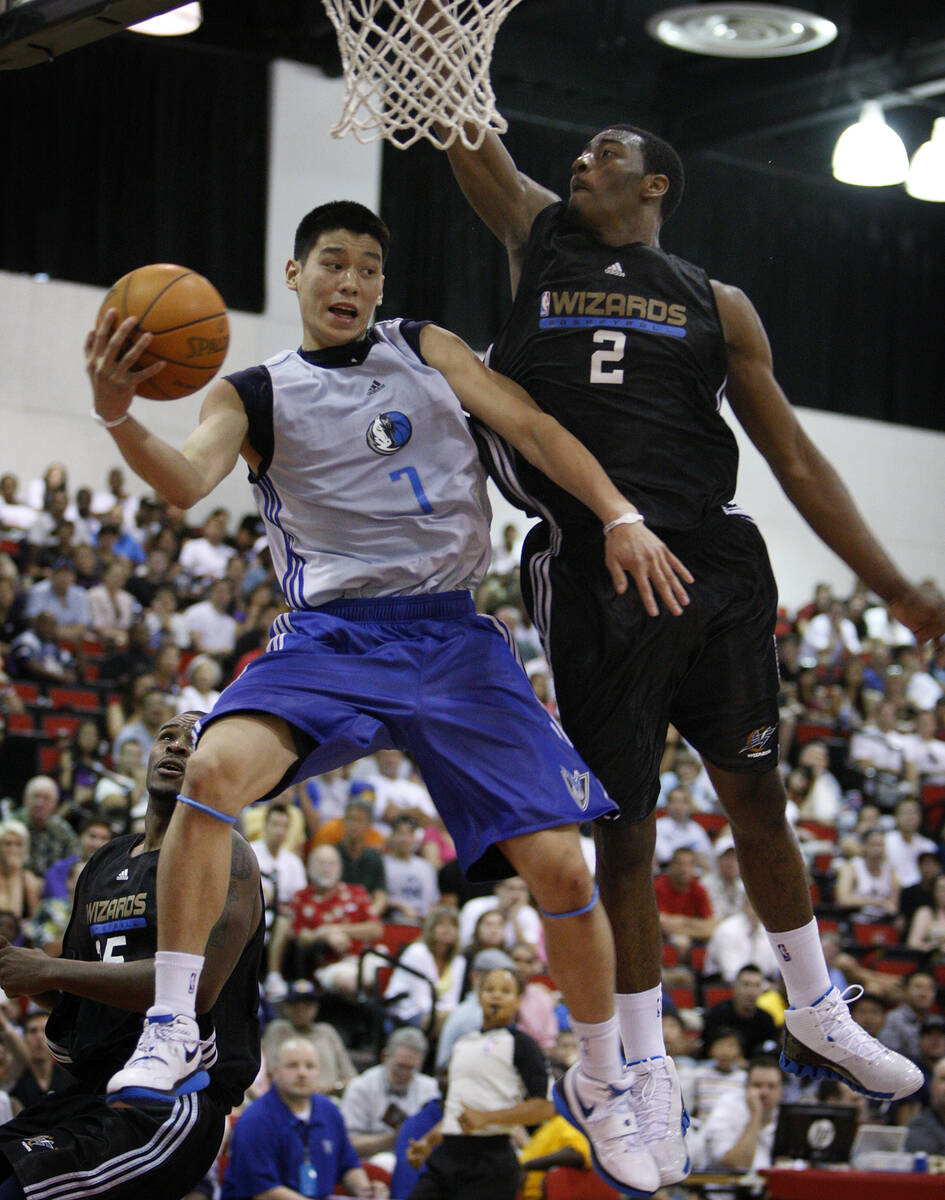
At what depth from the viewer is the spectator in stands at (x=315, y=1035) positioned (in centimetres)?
871

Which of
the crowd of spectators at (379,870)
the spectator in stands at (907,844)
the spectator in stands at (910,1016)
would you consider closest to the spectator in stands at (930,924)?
the crowd of spectators at (379,870)

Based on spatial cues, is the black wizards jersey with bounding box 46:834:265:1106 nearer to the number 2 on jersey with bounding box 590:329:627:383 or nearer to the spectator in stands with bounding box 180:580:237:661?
the number 2 on jersey with bounding box 590:329:627:383

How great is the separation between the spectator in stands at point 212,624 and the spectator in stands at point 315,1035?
18.6ft

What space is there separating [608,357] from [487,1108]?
460cm

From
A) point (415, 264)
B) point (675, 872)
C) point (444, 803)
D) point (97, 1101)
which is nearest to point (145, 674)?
point (675, 872)

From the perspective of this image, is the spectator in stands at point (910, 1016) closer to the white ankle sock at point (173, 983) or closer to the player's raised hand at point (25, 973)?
the player's raised hand at point (25, 973)

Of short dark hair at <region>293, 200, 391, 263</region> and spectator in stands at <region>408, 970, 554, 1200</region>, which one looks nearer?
short dark hair at <region>293, 200, 391, 263</region>

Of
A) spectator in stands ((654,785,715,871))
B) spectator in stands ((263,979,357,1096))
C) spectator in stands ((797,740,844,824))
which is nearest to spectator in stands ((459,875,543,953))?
spectator in stands ((263,979,357,1096))

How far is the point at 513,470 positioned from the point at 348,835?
7037mm

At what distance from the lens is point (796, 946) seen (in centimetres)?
495

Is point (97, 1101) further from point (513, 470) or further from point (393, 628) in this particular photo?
point (513, 470)

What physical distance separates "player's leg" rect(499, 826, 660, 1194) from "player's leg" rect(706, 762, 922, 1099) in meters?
0.76

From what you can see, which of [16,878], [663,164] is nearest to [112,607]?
[16,878]

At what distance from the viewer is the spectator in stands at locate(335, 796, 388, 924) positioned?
11.2m
